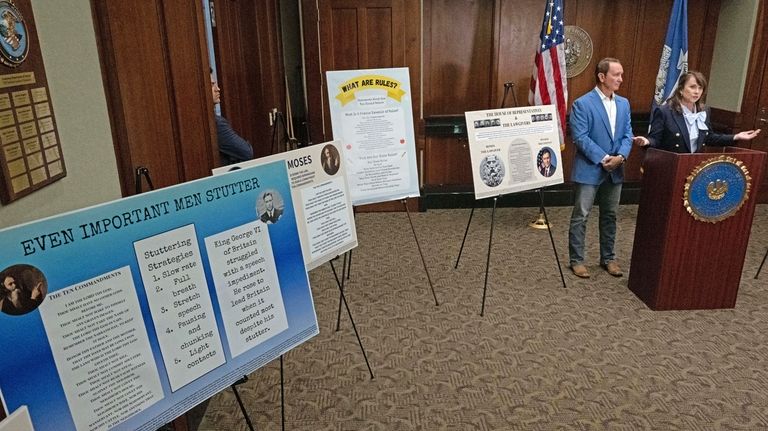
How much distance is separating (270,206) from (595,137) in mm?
Answer: 2860

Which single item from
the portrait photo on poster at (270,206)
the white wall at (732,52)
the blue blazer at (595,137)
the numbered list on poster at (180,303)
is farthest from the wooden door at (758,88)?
the numbered list on poster at (180,303)

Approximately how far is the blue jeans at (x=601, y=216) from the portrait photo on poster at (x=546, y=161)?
0.33 meters

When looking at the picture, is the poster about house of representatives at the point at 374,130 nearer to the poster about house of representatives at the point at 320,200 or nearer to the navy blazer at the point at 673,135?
the poster about house of representatives at the point at 320,200

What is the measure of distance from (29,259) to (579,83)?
5.68 meters

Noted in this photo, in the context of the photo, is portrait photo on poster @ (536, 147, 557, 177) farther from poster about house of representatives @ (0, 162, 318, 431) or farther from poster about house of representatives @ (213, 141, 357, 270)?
poster about house of representatives @ (0, 162, 318, 431)

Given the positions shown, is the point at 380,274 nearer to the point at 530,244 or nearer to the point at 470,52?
the point at 530,244

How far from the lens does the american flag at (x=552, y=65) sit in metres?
4.88

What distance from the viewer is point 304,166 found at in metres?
2.42

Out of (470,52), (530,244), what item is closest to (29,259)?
(530,244)

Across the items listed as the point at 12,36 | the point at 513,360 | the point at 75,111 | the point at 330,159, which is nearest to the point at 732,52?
the point at 513,360

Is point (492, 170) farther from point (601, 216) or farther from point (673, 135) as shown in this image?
point (673, 135)

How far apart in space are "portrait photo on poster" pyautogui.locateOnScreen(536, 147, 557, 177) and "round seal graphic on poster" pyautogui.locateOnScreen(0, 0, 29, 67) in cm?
305

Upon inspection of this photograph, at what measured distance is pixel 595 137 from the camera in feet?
12.6

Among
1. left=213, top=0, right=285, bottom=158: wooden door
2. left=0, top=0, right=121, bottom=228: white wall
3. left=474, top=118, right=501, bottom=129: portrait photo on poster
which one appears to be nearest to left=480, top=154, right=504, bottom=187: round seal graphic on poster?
left=474, top=118, right=501, bottom=129: portrait photo on poster
